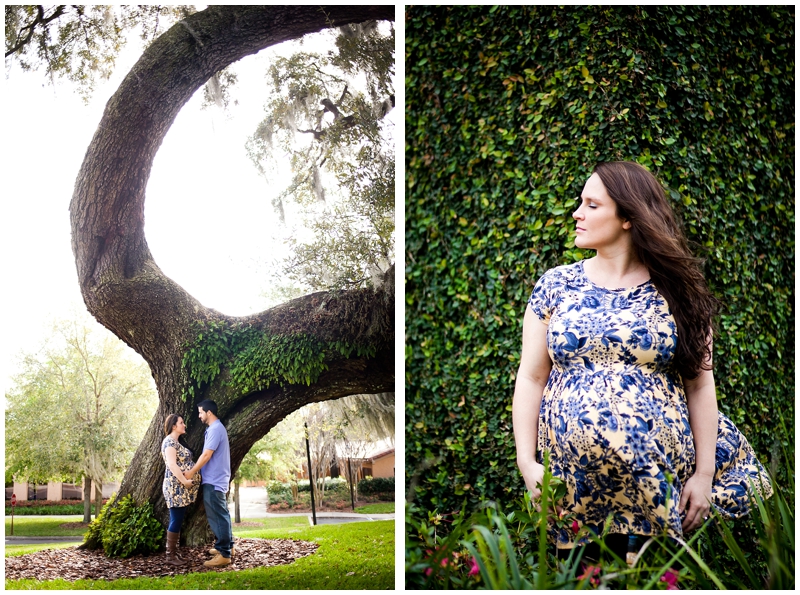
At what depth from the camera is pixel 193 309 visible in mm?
2416

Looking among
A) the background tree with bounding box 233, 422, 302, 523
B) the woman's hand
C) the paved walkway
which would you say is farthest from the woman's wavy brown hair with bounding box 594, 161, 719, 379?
the background tree with bounding box 233, 422, 302, 523

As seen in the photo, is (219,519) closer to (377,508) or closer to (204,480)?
(204,480)

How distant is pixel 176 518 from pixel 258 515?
1.04 ft

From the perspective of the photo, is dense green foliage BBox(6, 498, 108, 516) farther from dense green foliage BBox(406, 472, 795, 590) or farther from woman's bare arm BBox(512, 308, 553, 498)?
woman's bare arm BBox(512, 308, 553, 498)

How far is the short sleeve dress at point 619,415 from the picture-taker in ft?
5.44

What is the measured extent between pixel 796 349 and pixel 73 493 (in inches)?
116

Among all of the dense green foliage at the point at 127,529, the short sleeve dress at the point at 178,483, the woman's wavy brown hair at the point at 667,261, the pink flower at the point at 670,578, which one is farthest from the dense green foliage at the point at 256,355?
the pink flower at the point at 670,578

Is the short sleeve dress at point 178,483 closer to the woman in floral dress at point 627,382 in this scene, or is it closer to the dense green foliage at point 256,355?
the dense green foliage at point 256,355

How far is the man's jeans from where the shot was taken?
2287mm

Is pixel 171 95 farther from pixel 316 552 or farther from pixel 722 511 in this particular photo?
pixel 722 511

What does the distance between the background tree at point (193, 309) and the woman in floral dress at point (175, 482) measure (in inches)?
2.6

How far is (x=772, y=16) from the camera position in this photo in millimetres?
2486

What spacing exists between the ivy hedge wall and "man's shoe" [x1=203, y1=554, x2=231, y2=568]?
0.83 metres

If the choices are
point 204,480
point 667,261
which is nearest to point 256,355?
point 204,480
